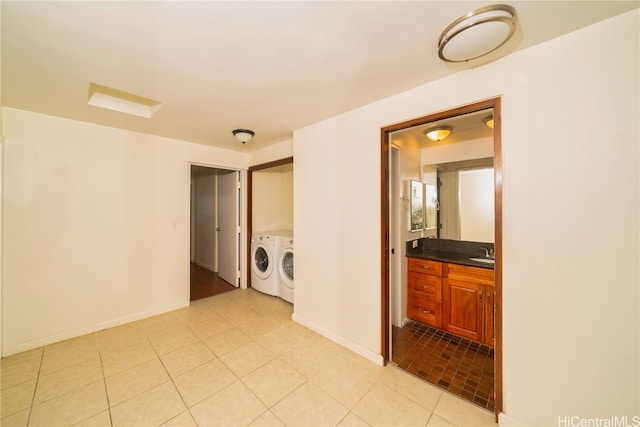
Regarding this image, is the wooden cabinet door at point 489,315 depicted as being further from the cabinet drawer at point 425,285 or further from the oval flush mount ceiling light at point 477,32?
the oval flush mount ceiling light at point 477,32

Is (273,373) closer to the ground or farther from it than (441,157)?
closer to the ground

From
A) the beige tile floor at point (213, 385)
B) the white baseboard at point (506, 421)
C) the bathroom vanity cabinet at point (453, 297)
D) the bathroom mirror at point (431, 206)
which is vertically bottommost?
the beige tile floor at point (213, 385)

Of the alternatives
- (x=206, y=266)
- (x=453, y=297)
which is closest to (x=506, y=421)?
(x=453, y=297)

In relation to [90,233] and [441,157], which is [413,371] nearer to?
[441,157]

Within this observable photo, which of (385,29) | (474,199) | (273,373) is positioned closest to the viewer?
(385,29)

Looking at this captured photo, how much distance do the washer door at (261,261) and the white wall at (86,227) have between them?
101cm

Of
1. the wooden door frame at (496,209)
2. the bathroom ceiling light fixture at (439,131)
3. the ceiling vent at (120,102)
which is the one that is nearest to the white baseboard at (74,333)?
Answer: the ceiling vent at (120,102)

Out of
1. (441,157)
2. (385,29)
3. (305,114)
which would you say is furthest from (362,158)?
(441,157)

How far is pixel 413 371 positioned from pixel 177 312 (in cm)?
299

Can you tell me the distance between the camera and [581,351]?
127 centimetres

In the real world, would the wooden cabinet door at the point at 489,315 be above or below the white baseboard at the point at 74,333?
above

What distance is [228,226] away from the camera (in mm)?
4270

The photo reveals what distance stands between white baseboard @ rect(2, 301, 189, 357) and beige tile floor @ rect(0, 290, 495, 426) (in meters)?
0.07

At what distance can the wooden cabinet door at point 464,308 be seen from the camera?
2377 millimetres
